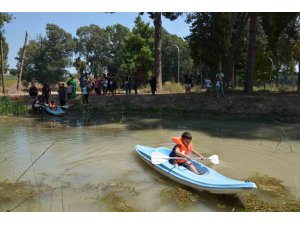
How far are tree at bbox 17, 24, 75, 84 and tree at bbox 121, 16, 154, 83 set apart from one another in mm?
10654

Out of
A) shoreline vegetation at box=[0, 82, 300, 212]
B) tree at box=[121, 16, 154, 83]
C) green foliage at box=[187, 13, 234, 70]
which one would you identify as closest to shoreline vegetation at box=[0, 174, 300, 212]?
shoreline vegetation at box=[0, 82, 300, 212]

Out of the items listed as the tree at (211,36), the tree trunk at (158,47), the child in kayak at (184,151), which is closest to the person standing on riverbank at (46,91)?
the tree trunk at (158,47)

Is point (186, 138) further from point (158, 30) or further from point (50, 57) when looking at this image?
point (50, 57)

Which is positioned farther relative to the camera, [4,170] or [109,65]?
[109,65]

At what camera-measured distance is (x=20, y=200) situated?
7.71 m

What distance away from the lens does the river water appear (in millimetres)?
7898

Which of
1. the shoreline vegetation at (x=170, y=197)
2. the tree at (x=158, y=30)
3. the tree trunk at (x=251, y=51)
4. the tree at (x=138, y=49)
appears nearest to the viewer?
the shoreline vegetation at (x=170, y=197)

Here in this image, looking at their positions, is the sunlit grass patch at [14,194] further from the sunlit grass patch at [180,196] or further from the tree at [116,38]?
the tree at [116,38]

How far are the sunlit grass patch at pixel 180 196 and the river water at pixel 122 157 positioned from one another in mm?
112

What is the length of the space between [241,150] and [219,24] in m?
22.7

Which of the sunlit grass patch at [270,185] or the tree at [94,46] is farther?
the tree at [94,46]

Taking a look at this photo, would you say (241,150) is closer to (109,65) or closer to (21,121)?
(21,121)

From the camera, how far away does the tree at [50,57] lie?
2015 inches

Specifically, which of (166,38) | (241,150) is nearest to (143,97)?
(241,150)
